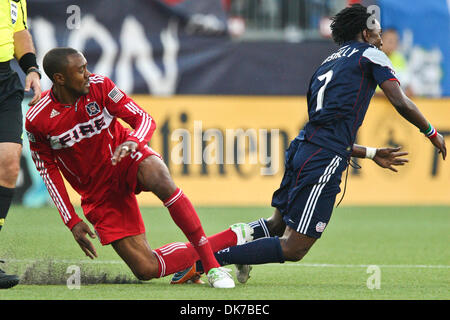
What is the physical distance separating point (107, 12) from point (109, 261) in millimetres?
7160

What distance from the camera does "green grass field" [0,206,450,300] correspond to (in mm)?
5406

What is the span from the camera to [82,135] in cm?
588

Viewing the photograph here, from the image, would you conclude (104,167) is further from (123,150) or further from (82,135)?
(123,150)

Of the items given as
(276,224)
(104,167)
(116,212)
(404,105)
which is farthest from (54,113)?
(404,105)

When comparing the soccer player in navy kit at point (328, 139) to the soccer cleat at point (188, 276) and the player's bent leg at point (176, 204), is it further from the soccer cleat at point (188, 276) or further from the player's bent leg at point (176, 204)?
the player's bent leg at point (176, 204)

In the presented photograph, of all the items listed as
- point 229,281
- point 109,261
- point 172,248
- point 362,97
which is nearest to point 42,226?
point 109,261

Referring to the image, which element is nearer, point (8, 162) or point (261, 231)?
point (8, 162)

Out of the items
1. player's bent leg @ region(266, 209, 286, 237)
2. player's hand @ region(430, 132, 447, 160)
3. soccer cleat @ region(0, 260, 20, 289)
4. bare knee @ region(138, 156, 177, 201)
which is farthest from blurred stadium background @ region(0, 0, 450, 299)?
soccer cleat @ region(0, 260, 20, 289)

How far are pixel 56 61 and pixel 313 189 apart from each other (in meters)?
1.91

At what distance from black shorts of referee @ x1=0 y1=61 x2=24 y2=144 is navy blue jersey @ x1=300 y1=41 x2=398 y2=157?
1999 millimetres

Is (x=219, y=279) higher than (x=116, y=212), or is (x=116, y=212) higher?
(x=116, y=212)

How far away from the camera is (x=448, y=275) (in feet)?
21.7

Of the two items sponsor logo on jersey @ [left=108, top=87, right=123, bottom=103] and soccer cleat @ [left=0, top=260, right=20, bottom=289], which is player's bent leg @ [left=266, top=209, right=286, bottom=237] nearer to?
sponsor logo on jersey @ [left=108, top=87, right=123, bottom=103]

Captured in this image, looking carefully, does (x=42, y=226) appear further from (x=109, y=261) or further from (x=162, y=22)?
(x=162, y=22)
